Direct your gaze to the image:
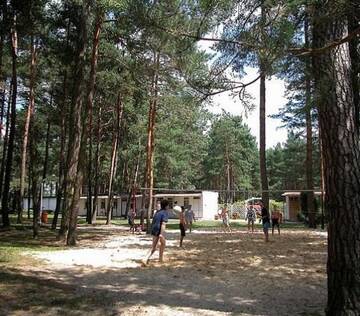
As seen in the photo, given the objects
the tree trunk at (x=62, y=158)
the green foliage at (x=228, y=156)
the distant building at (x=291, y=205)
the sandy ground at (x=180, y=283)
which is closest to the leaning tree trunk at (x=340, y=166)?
the sandy ground at (x=180, y=283)

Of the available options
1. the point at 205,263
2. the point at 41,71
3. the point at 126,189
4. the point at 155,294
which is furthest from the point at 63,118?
the point at 126,189

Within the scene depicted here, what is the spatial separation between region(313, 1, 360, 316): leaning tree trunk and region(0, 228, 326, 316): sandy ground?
1254 millimetres

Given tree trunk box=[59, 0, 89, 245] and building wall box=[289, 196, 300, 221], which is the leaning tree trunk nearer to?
tree trunk box=[59, 0, 89, 245]

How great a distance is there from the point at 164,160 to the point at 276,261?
134 feet

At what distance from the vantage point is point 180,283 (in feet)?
29.4

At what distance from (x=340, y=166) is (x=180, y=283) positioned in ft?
13.9

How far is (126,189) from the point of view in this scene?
53.8 m

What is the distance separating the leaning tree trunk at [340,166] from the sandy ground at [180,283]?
1.25 metres

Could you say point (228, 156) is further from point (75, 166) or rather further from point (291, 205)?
point (75, 166)

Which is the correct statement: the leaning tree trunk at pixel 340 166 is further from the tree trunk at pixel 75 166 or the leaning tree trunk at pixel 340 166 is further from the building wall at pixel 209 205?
the building wall at pixel 209 205

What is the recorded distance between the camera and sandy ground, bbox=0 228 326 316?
6.89 metres

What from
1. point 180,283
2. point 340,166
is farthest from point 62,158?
point 340,166

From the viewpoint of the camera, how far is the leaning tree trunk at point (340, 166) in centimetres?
577

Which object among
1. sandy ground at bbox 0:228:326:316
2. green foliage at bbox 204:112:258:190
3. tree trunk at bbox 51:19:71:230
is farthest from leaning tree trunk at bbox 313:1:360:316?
green foliage at bbox 204:112:258:190
